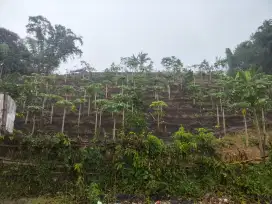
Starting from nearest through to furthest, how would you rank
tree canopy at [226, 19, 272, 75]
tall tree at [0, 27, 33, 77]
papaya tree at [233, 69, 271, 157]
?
papaya tree at [233, 69, 271, 157], tall tree at [0, 27, 33, 77], tree canopy at [226, 19, 272, 75]

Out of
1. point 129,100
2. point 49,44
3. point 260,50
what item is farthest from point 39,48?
point 260,50

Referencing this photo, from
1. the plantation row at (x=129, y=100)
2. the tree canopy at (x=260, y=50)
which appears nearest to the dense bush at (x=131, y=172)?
the plantation row at (x=129, y=100)

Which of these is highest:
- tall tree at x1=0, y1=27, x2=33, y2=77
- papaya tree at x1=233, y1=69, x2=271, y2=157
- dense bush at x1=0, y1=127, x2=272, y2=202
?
tall tree at x1=0, y1=27, x2=33, y2=77

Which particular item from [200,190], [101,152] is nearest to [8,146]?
[101,152]

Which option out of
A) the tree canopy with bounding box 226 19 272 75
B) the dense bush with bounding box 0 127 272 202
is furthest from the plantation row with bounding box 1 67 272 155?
the tree canopy with bounding box 226 19 272 75

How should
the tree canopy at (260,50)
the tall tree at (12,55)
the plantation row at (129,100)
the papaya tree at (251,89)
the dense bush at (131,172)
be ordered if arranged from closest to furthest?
Result: the dense bush at (131,172) < the papaya tree at (251,89) < the plantation row at (129,100) < the tall tree at (12,55) < the tree canopy at (260,50)

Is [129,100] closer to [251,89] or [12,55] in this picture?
[251,89]

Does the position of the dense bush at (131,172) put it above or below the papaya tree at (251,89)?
below

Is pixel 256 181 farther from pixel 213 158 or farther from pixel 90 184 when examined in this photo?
pixel 90 184

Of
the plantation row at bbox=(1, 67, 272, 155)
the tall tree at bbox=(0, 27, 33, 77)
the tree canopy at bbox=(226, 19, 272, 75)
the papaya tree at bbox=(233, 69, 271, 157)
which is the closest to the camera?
the papaya tree at bbox=(233, 69, 271, 157)

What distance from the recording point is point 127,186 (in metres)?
9.38

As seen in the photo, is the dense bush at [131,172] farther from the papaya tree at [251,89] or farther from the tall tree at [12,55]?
the tall tree at [12,55]

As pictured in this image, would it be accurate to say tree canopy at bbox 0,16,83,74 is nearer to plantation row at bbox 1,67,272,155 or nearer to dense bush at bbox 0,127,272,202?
plantation row at bbox 1,67,272,155

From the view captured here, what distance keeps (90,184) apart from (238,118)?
16.6 m
